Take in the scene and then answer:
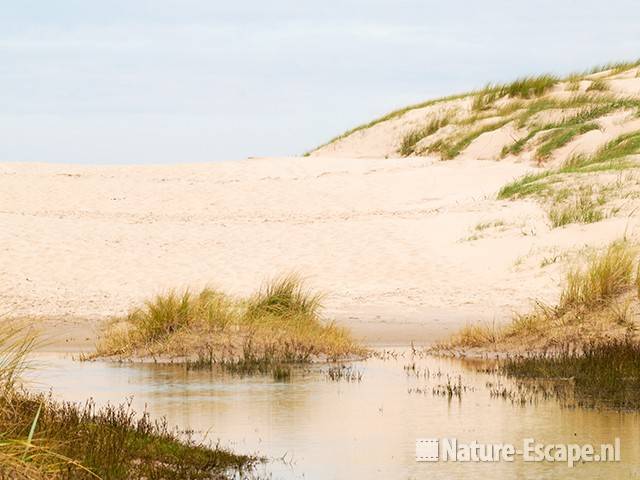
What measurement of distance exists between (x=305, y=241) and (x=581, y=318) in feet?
38.2

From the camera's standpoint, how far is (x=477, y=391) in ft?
44.7

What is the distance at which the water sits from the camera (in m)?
9.70

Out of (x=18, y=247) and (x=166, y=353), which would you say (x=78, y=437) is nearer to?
(x=166, y=353)

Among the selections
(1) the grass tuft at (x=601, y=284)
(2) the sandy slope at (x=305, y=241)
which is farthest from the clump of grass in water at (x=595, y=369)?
(2) the sandy slope at (x=305, y=241)

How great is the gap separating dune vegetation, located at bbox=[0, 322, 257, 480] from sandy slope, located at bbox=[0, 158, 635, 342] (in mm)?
10156

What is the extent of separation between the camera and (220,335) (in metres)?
17.3

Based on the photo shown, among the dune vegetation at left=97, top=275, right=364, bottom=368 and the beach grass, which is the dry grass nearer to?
the dune vegetation at left=97, top=275, right=364, bottom=368

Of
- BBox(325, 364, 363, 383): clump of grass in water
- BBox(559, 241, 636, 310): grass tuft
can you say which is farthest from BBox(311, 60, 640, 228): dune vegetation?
BBox(325, 364, 363, 383): clump of grass in water

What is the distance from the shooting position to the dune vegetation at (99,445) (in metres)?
8.33


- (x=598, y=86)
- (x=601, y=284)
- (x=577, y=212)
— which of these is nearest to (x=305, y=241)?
(x=577, y=212)

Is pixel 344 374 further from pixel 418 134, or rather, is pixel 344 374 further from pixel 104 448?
pixel 418 134

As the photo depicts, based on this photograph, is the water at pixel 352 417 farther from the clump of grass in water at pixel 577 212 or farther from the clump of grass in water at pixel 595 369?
the clump of grass in water at pixel 577 212

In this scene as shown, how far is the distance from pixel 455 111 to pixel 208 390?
1382 inches

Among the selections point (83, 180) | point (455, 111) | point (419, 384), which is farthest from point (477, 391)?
point (455, 111)
